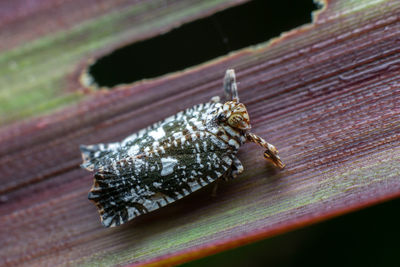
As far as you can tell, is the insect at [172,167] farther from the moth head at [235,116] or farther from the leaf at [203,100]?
the leaf at [203,100]

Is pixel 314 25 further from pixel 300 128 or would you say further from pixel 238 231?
pixel 238 231

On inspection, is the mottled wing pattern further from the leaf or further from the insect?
the leaf

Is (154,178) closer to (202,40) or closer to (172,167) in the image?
(172,167)

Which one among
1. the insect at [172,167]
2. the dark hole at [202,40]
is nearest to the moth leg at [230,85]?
the insect at [172,167]

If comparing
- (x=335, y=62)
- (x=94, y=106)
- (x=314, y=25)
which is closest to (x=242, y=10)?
(x=314, y=25)

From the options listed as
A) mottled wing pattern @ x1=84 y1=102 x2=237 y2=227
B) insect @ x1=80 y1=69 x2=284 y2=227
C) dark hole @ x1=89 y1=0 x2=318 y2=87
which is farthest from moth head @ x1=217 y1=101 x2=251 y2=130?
dark hole @ x1=89 y1=0 x2=318 y2=87

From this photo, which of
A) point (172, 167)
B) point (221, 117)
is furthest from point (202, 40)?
point (172, 167)
